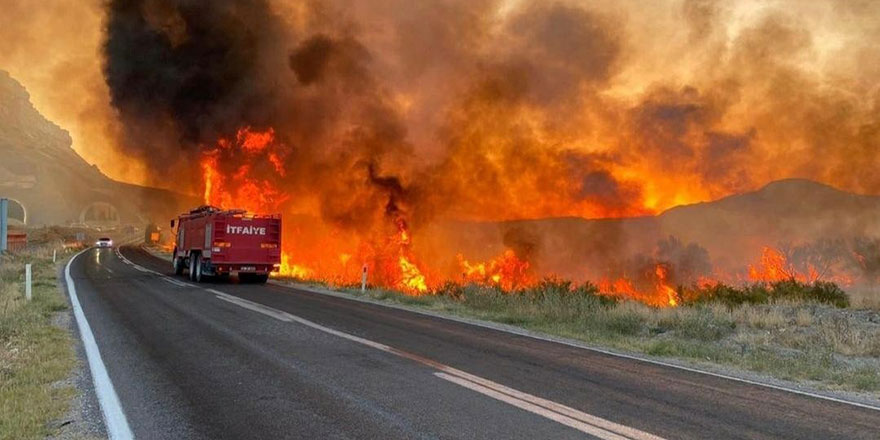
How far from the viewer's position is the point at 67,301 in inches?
578

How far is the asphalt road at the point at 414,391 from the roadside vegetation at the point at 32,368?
0.55 m

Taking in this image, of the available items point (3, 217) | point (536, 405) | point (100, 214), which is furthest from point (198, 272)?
point (100, 214)

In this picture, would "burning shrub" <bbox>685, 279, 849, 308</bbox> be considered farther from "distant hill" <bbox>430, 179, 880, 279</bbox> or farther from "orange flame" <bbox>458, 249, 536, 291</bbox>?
"distant hill" <bbox>430, 179, 880, 279</bbox>

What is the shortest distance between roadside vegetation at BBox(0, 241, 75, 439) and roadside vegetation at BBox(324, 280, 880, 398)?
7788 mm

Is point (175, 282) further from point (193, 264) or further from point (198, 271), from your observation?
point (193, 264)

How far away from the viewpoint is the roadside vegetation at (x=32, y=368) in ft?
16.0

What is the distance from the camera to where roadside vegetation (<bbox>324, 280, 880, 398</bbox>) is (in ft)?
26.5

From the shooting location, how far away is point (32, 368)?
682cm

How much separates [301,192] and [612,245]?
3803cm

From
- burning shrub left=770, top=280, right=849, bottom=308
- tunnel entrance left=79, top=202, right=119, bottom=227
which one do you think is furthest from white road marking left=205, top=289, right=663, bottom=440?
tunnel entrance left=79, top=202, right=119, bottom=227

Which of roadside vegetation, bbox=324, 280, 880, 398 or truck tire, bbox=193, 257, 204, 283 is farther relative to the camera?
truck tire, bbox=193, 257, 204, 283

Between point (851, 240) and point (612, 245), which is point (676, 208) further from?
point (851, 240)

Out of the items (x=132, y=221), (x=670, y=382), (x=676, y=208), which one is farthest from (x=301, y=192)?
(x=132, y=221)

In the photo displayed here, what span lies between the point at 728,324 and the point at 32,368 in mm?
11867
